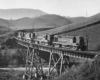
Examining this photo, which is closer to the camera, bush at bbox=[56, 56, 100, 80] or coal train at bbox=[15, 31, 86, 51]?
bush at bbox=[56, 56, 100, 80]

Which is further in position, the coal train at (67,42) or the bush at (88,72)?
the coal train at (67,42)

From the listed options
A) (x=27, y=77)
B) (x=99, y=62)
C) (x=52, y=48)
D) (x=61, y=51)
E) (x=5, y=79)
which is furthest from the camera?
(x=27, y=77)

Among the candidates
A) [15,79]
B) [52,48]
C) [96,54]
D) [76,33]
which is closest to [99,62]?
[96,54]

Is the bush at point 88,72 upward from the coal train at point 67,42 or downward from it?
downward

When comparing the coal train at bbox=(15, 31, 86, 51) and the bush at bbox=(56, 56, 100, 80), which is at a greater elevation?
the coal train at bbox=(15, 31, 86, 51)

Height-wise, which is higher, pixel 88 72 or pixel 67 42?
pixel 67 42

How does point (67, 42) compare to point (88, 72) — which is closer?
point (88, 72)

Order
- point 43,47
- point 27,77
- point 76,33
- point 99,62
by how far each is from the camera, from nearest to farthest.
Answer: point 99,62 → point 43,47 → point 27,77 → point 76,33

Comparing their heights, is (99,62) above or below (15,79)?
above

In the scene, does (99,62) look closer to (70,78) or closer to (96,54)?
(96,54)

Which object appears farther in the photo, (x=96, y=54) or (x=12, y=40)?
(x=12, y=40)

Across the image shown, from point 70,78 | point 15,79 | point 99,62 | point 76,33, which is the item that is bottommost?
point 15,79
